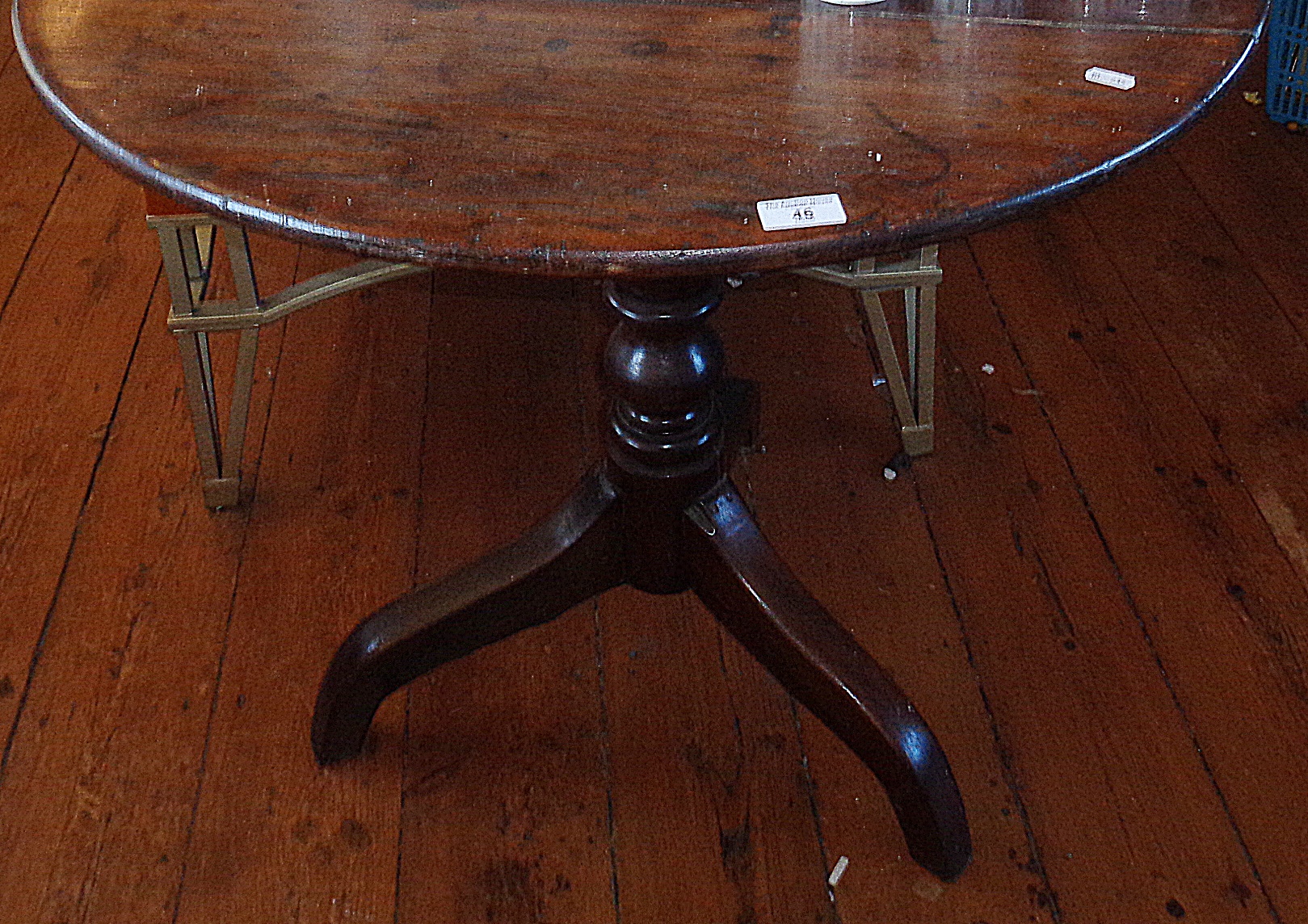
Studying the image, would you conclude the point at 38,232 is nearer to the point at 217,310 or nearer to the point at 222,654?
the point at 217,310

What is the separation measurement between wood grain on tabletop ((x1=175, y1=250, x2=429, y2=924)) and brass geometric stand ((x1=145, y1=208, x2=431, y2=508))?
77 mm

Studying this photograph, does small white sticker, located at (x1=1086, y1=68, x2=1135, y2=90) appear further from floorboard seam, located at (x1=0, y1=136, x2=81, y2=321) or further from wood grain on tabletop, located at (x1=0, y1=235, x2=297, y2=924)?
floorboard seam, located at (x1=0, y1=136, x2=81, y2=321)

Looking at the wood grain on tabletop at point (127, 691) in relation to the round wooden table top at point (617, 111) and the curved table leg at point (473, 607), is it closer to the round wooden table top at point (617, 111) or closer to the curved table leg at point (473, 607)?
the curved table leg at point (473, 607)

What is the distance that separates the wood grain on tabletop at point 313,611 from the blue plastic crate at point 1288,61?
1494 millimetres

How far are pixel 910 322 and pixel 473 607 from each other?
2.26 ft

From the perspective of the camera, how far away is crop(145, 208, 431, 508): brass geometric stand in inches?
57.2

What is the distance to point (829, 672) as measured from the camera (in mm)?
1229

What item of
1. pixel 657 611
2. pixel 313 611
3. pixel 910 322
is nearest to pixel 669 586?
pixel 657 611

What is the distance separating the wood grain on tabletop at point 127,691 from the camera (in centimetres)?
126

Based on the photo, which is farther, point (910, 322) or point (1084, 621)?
point (910, 322)

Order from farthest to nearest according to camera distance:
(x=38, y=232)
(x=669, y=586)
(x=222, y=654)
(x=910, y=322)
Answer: (x=38, y=232), (x=910, y=322), (x=222, y=654), (x=669, y=586)

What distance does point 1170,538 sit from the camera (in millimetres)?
1588

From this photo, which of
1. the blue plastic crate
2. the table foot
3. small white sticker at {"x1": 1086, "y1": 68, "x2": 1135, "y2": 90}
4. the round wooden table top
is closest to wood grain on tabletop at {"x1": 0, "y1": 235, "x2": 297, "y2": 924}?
the table foot

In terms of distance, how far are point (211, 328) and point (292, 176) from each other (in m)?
0.70
